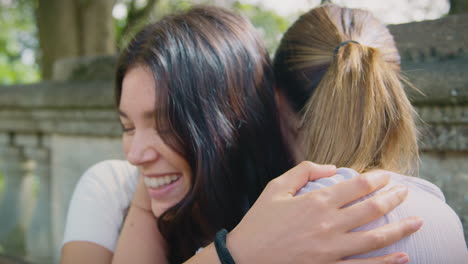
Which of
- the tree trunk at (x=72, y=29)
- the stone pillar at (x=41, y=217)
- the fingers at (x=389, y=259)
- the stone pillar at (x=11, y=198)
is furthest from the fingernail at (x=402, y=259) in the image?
the tree trunk at (x=72, y=29)

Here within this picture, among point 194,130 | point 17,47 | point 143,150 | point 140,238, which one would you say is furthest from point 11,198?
point 17,47

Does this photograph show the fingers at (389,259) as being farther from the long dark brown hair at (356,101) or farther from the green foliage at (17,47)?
the green foliage at (17,47)

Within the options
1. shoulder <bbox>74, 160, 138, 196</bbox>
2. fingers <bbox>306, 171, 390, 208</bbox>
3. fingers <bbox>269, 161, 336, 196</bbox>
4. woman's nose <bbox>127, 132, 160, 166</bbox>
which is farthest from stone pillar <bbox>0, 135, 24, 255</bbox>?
fingers <bbox>306, 171, 390, 208</bbox>

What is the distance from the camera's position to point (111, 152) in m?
2.27

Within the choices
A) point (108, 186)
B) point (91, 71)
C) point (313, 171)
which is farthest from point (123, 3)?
point (313, 171)

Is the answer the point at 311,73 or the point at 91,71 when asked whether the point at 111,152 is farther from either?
the point at 311,73

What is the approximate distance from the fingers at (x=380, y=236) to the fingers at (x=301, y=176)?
15 centimetres

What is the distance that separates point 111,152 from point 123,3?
601 centimetres

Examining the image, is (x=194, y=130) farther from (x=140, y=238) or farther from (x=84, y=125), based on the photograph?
(x=84, y=125)

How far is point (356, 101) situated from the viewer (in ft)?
3.53

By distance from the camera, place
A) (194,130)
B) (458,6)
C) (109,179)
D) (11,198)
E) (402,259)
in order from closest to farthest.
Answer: (402,259)
(194,130)
(109,179)
(458,6)
(11,198)

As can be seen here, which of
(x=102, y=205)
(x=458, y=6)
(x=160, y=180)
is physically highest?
(x=458, y=6)

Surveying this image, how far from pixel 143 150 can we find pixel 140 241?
0.99 ft

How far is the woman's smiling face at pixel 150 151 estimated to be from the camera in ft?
4.14
